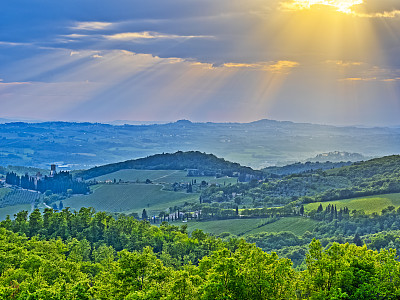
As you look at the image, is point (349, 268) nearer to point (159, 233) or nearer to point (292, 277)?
point (292, 277)

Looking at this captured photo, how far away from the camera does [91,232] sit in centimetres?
10675

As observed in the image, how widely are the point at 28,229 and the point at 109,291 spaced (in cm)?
5670

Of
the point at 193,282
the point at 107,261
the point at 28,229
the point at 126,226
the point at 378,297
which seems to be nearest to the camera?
the point at 378,297

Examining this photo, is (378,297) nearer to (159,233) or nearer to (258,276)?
(258,276)

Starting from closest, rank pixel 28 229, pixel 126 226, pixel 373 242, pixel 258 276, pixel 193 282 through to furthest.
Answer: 1. pixel 258 276
2. pixel 193 282
3. pixel 28 229
4. pixel 126 226
5. pixel 373 242

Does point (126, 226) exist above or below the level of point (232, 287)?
below

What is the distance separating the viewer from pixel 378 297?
46.9 m

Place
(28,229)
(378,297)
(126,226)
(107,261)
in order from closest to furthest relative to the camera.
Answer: (378,297) < (107,261) < (28,229) < (126,226)

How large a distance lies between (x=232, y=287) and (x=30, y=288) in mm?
21793

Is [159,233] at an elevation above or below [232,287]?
below

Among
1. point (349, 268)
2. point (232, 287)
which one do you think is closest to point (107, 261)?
point (232, 287)

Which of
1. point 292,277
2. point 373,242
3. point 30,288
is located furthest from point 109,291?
point 373,242

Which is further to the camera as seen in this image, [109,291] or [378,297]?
[109,291]

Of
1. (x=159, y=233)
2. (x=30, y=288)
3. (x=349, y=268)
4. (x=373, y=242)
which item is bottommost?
(x=373, y=242)
